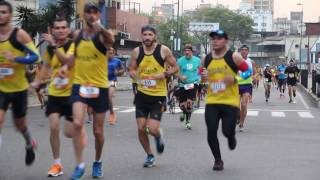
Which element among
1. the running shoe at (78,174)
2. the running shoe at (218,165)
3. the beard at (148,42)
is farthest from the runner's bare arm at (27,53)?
the running shoe at (218,165)

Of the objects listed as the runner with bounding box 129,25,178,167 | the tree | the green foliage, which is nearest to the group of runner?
Answer: the runner with bounding box 129,25,178,167

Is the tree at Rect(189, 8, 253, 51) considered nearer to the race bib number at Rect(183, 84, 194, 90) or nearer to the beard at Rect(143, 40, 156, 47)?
the race bib number at Rect(183, 84, 194, 90)

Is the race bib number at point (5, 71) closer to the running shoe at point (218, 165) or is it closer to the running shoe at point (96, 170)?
the running shoe at point (96, 170)

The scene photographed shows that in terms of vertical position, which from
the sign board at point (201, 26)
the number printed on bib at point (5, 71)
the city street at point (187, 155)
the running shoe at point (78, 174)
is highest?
the sign board at point (201, 26)

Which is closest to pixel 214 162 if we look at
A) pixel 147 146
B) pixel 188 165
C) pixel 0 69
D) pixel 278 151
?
pixel 188 165

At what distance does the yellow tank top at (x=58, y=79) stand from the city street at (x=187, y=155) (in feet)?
3.41

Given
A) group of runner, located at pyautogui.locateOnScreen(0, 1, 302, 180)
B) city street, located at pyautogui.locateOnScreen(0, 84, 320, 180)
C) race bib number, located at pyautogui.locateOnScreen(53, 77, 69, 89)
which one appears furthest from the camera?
city street, located at pyautogui.locateOnScreen(0, 84, 320, 180)

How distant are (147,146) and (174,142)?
3084 millimetres

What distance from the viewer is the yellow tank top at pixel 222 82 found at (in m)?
8.96

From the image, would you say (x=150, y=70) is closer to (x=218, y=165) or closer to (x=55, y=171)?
(x=218, y=165)

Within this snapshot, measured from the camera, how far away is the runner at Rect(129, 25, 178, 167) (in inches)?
361

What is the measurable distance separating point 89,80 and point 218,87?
2.00 m

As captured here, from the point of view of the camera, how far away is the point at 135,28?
92.6 m

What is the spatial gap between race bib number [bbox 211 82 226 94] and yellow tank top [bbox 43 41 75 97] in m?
1.98
